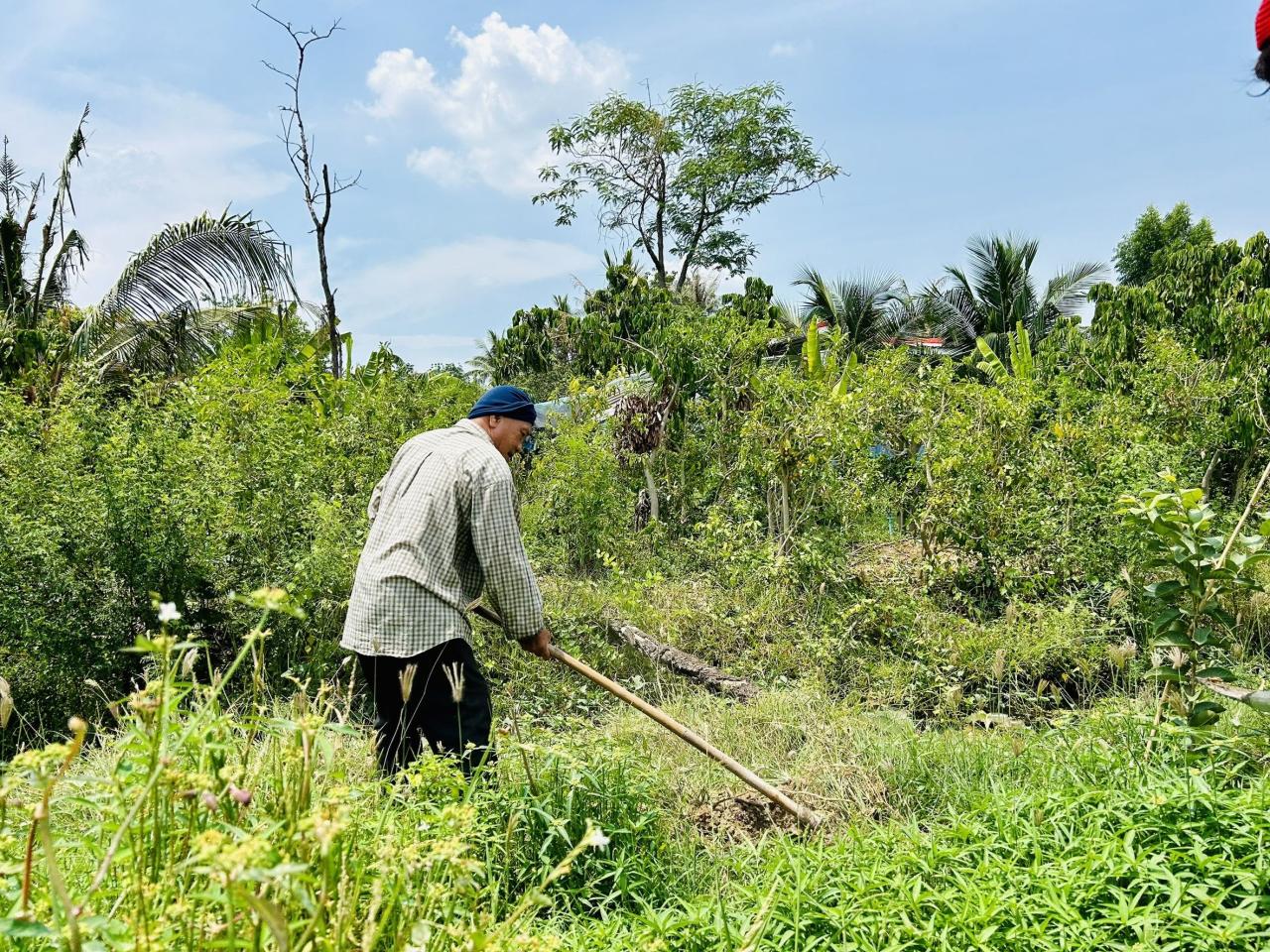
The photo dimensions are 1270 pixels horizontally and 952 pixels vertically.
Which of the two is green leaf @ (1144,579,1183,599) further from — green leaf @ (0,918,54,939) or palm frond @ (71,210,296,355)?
palm frond @ (71,210,296,355)

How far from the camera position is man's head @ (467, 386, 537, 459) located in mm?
3639

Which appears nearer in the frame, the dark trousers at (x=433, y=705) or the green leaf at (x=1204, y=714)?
the green leaf at (x=1204, y=714)

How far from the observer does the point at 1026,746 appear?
3.59 metres

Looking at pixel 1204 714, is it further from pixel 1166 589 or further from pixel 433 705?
pixel 433 705

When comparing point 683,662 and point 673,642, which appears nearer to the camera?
point 683,662

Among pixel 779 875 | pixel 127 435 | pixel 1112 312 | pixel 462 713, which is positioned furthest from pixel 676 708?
pixel 1112 312

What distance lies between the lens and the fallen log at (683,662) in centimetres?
525

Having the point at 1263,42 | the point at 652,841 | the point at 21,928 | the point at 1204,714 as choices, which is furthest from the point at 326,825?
the point at 1204,714

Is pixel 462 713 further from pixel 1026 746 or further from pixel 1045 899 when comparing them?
pixel 1026 746

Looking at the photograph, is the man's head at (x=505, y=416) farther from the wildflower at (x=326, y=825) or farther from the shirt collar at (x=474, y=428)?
the wildflower at (x=326, y=825)

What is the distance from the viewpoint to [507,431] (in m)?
3.66

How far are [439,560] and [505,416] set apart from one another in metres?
0.67

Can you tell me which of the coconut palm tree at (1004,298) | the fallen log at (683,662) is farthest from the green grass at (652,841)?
the coconut palm tree at (1004,298)

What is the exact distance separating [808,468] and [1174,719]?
3835mm
